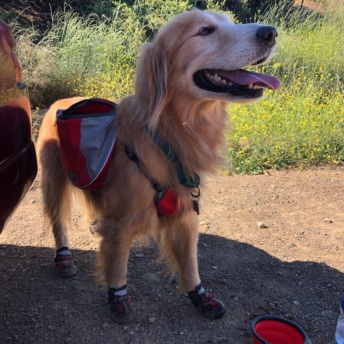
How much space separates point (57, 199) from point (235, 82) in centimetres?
160

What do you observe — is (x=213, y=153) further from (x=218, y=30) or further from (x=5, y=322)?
(x=5, y=322)

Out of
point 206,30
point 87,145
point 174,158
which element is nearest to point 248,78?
point 206,30

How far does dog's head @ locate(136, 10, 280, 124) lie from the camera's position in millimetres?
2473

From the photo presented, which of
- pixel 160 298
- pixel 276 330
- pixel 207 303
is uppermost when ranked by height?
pixel 276 330

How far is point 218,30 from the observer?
2561mm

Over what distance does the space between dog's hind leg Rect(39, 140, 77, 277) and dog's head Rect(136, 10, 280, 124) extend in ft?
3.27

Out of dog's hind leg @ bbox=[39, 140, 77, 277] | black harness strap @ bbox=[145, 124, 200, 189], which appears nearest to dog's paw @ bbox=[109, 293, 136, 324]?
dog's hind leg @ bbox=[39, 140, 77, 277]

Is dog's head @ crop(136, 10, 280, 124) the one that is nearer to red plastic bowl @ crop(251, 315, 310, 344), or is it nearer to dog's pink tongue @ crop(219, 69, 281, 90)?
dog's pink tongue @ crop(219, 69, 281, 90)

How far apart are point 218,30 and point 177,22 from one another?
239 mm

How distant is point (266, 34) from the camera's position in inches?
94.1

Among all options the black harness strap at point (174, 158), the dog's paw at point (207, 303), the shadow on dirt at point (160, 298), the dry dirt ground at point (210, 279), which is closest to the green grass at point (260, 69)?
the dry dirt ground at point (210, 279)

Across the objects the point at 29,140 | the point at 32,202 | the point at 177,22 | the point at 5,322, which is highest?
the point at 177,22

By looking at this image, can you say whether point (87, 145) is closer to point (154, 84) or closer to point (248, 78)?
point (154, 84)

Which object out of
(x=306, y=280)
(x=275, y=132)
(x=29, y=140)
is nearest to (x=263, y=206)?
(x=306, y=280)
